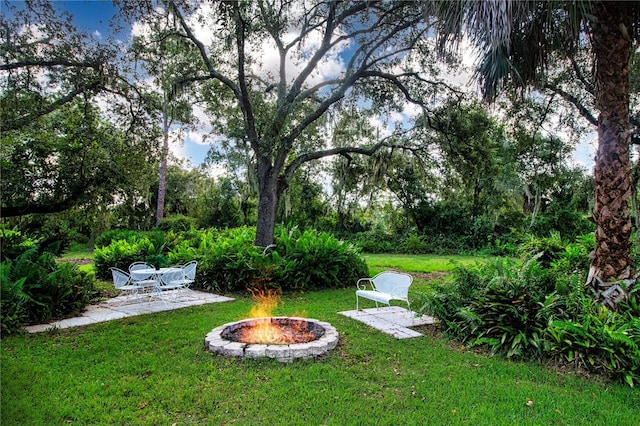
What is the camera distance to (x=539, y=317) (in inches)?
171

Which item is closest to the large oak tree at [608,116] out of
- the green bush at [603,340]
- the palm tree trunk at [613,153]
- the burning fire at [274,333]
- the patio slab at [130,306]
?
the palm tree trunk at [613,153]

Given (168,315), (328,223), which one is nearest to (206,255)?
(168,315)

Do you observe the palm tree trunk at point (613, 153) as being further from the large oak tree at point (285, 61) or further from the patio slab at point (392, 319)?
the large oak tree at point (285, 61)

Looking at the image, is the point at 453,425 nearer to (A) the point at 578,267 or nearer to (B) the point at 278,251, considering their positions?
(A) the point at 578,267

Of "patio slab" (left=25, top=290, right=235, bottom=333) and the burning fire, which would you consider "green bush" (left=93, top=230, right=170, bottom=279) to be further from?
the burning fire

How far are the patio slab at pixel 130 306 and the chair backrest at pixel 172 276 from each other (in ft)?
1.24

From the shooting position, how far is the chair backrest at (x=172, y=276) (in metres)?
7.24

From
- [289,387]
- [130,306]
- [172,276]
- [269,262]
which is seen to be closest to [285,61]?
[269,262]

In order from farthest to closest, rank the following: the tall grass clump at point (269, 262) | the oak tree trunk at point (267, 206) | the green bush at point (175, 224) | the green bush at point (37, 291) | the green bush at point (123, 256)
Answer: the green bush at point (175, 224)
the green bush at point (123, 256)
the oak tree trunk at point (267, 206)
the tall grass clump at point (269, 262)
the green bush at point (37, 291)

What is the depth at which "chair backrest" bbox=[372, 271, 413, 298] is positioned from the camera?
19.7 ft

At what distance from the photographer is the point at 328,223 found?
70.7 feet

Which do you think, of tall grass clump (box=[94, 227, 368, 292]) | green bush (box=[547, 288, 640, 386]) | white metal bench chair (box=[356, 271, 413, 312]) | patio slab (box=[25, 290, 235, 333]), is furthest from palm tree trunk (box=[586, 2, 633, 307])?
patio slab (box=[25, 290, 235, 333])

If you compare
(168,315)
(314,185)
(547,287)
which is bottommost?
(168,315)

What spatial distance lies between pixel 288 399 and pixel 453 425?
1.27 meters
